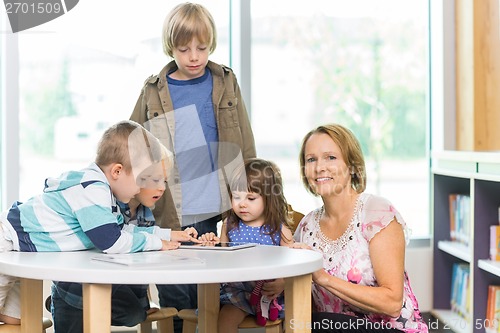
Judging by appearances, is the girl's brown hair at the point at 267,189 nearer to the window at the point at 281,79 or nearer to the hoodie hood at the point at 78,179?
the hoodie hood at the point at 78,179

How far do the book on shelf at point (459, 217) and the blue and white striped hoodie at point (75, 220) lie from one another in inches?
75.6

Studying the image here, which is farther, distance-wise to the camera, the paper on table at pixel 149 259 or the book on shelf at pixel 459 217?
the book on shelf at pixel 459 217

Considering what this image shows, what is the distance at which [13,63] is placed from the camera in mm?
3266

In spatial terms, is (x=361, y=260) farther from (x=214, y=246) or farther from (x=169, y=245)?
(x=169, y=245)

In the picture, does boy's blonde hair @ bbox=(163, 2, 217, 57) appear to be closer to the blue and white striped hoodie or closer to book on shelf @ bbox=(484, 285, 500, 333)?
the blue and white striped hoodie

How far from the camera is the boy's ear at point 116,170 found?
1.96 m

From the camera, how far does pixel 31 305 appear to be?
194 cm

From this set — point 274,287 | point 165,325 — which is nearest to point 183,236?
point 274,287

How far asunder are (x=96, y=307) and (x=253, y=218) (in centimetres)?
91

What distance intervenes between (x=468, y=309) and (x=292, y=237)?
1299 mm

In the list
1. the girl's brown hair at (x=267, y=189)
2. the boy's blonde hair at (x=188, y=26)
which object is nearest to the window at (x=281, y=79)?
the boy's blonde hair at (x=188, y=26)

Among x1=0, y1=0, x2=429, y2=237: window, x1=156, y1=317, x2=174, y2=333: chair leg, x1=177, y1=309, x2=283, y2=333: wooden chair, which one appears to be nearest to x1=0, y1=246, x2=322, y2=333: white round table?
x1=177, y1=309, x2=283, y2=333: wooden chair

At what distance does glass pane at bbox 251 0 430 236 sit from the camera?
3.67 meters

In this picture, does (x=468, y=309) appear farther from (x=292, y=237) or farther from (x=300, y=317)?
(x=300, y=317)
